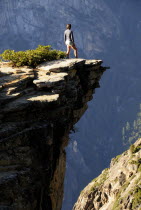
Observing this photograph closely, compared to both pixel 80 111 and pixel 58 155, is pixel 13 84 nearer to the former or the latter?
pixel 58 155

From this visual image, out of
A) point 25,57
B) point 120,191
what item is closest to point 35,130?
point 25,57

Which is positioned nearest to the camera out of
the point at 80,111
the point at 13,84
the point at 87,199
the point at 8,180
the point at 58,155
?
the point at 8,180

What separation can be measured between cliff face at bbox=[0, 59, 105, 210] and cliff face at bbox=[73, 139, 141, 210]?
4743 centimetres

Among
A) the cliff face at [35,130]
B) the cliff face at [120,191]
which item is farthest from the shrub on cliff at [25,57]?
the cliff face at [120,191]

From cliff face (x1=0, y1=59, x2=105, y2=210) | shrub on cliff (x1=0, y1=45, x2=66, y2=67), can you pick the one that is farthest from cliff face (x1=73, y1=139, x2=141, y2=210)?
shrub on cliff (x1=0, y1=45, x2=66, y2=67)

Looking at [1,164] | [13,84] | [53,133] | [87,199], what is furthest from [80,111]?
[87,199]

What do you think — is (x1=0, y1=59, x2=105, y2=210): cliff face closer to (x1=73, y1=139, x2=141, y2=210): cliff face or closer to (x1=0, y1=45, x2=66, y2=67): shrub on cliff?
(x1=0, y1=45, x2=66, y2=67): shrub on cliff

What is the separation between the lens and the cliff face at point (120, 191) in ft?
212

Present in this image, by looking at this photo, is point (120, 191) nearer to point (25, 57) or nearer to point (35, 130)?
point (25, 57)

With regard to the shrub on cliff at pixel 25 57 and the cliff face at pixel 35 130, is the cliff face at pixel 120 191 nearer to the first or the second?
the cliff face at pixel 35 130

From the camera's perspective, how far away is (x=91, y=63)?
20.9 metres

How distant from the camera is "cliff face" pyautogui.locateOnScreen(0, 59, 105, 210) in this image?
14.4m

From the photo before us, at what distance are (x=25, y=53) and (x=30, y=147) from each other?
7.33 meters

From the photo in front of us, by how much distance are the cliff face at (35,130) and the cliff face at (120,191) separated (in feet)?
156
